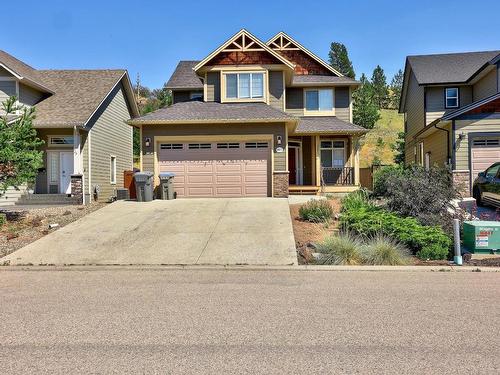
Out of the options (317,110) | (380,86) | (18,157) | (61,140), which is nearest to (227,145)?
(317,110)

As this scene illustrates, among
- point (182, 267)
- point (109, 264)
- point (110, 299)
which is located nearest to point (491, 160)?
point (182, 267)

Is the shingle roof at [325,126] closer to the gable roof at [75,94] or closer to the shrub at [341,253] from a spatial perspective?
the gable roof at [75,94]

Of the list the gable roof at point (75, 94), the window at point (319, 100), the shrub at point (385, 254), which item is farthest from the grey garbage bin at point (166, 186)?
the shrub at point (385, 254)

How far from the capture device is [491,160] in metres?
18.1

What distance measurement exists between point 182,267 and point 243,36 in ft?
48.0

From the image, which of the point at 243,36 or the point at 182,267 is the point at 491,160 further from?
the point at 182,267

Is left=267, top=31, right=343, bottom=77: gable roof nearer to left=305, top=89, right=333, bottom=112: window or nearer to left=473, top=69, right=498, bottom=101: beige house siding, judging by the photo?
left=305, top=89, right=333, bottom=112: window

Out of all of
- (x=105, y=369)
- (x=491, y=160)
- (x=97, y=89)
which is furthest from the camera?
(x=97, y=89)

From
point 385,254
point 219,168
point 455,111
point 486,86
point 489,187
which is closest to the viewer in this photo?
point 385,254

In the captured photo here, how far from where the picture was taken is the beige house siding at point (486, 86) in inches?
856

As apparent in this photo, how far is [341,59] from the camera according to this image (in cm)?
6138

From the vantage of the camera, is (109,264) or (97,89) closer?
(109,264)

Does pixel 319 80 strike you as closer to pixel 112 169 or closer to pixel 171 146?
pixel 171 146

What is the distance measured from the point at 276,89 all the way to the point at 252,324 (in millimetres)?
17466
